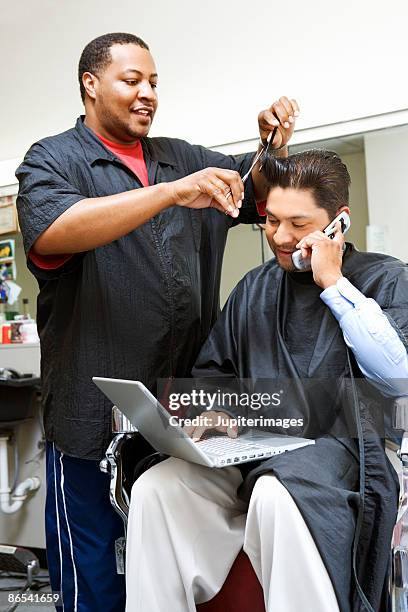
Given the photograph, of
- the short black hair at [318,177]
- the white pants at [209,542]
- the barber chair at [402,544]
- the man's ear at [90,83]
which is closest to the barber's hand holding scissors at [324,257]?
the short black hair at [318,177]

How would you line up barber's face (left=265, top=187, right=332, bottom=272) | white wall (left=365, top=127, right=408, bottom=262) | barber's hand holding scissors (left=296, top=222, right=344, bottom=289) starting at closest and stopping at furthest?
barber's hand holding scissors (left=296, top=222, right=344, bottom=289), barber's face (left=265, top=187, right=332, bottom=272), white wall (left=365, top=127, right=408, bottom=262)

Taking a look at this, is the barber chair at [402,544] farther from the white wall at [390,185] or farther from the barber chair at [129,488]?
the white wall at [390,185]

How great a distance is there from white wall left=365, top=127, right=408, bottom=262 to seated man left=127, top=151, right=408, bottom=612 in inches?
35.8

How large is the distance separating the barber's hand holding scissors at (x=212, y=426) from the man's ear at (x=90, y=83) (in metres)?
0.95

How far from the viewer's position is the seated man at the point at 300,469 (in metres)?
1.29

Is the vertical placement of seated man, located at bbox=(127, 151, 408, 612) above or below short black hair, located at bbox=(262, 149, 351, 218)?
below

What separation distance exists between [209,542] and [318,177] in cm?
91

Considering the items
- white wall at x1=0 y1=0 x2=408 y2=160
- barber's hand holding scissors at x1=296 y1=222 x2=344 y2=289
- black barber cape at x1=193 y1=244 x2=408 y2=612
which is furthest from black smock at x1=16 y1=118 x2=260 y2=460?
white wall at x1=0 y1=0 x2=408 y2=160

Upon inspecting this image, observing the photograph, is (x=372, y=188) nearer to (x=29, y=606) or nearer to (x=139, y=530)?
(x=139, y=530)

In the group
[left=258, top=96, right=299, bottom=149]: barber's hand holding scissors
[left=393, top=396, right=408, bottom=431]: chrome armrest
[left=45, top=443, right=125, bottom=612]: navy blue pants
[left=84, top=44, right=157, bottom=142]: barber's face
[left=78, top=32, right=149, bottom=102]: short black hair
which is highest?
[left=78, top=32, right=149, bottom=102]: short black hair

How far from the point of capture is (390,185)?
265cm

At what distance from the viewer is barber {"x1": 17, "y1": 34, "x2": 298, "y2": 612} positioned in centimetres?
176

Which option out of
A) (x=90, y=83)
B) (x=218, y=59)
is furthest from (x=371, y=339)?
(x=218, y=59)

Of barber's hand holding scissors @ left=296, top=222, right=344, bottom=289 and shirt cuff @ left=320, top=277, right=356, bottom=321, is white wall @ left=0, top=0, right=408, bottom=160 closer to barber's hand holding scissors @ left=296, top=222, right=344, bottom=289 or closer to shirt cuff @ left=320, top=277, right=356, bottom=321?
barber's hand holding scissors @ left=296, top=222, right=344, bottom=289
